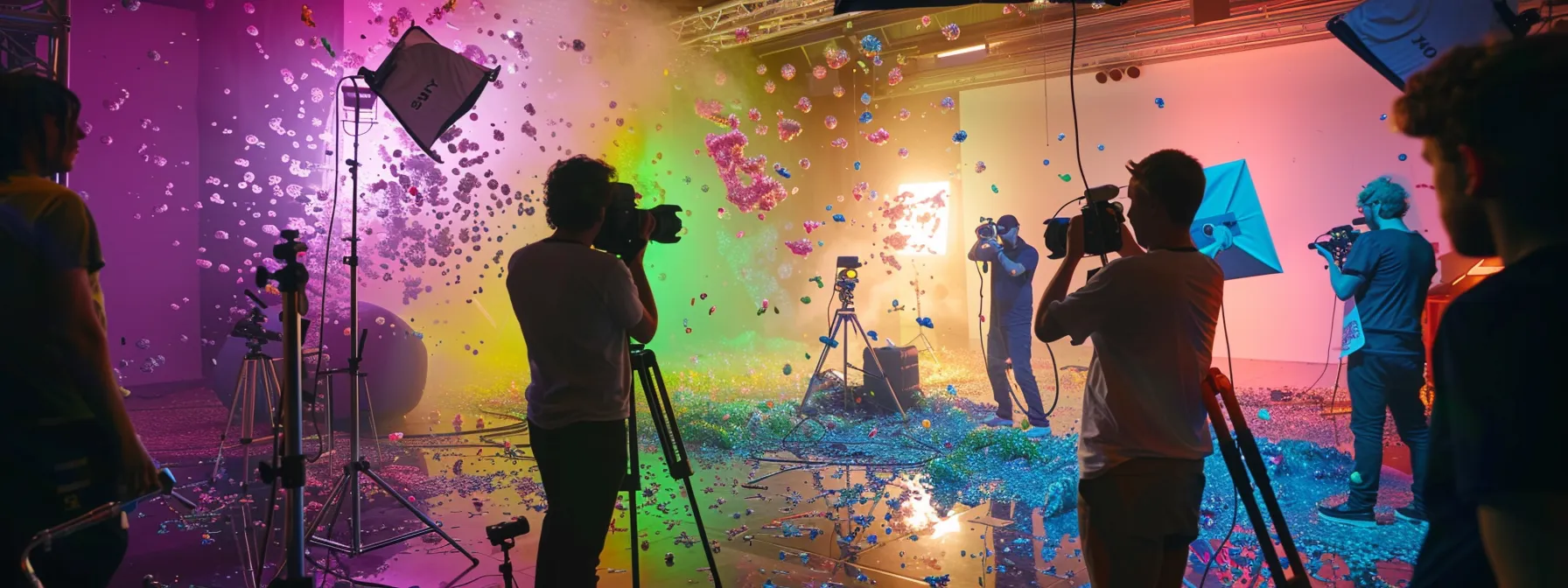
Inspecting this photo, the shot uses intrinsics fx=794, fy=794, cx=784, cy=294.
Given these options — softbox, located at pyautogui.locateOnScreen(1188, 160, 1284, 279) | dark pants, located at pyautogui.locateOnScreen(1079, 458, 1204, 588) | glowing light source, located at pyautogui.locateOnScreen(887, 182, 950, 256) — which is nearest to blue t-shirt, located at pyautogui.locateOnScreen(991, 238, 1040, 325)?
softbox, located at pyautogui.locateOnScreen(1188, 160, 1284, 279)

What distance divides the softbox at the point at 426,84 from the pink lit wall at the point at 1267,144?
25.4 feet

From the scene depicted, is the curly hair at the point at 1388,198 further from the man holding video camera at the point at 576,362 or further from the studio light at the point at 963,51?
the studio light at the point at 963,51

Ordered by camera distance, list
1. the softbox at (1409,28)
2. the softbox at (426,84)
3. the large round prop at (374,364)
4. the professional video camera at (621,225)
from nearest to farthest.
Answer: the professional video camera at (621,225) → the softbox at (1409,28) → the softbox at (426,84) → the large round prop at (374,364)

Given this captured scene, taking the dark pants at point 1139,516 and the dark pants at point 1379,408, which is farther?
the dark pants at point 1379,408

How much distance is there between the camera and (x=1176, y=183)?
1841 millimetres

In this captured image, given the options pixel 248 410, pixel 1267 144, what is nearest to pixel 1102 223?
pixel 248 410

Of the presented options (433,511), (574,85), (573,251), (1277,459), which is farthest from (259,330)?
(1277,459)

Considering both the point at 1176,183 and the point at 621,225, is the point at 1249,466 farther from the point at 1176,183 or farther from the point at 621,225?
the point at 621,225

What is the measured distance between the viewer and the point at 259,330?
4918 millimetres

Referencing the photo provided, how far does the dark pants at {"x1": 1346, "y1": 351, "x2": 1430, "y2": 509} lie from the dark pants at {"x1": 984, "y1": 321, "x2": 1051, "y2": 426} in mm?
2474

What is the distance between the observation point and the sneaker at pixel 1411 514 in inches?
157

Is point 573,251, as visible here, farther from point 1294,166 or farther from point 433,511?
point 1294,166

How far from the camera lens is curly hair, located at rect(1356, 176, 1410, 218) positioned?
158 inches

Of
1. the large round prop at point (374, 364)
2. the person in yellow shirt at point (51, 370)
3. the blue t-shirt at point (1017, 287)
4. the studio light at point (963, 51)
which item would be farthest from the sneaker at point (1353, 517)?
the studio light at point (963, 51)
